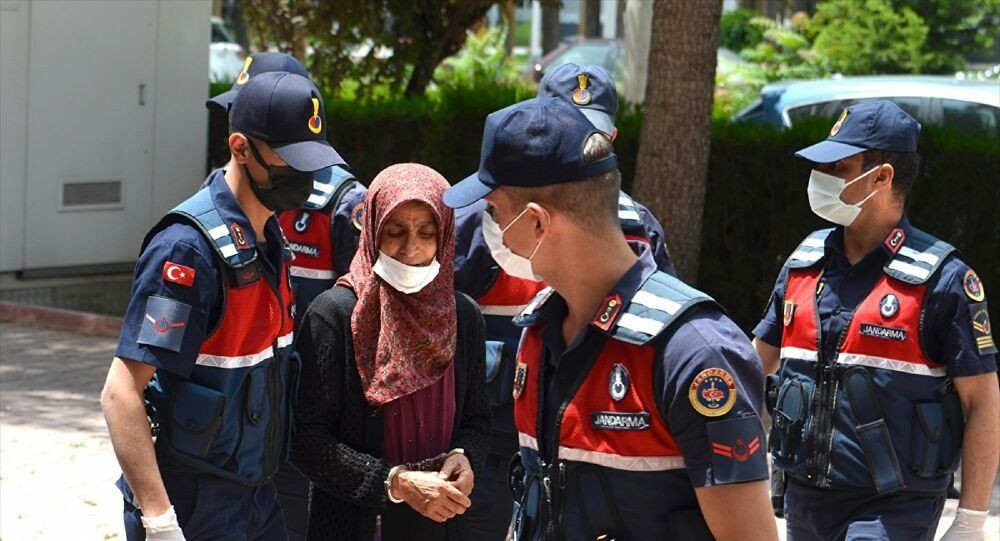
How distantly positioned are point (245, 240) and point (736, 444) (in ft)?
5.09

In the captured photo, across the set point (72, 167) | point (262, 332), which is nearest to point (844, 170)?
point (262, 332)

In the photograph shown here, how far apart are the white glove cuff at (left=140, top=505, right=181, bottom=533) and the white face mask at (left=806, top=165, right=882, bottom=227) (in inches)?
85.4

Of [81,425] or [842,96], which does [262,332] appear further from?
[842,96]

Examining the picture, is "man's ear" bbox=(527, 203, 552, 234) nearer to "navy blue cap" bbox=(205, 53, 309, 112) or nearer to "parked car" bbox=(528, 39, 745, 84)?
"navy blue cap" bbox=(205, 53, 309, 112)

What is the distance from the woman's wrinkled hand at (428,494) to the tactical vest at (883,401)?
1.12m

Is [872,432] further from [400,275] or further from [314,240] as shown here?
[314,240]

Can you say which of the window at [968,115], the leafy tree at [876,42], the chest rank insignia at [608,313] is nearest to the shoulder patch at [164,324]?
the chest rank insignia at [608,313]

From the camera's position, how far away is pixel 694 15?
894cm

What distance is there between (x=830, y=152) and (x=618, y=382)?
→ 78.3 inches

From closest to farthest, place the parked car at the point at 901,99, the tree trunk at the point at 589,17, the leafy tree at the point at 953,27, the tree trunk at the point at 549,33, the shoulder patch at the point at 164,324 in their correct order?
the shoulder patch at the point at 164,324 < the parked car at the point at 901,99 < the leafy tree at the point at 953,27 < the tree trunk at the point at 549,33 < the tree trunk at the point at 589,17

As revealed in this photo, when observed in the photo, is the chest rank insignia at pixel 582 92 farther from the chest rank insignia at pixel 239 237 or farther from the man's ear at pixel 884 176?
the chest rank insignia at pixel 239 237

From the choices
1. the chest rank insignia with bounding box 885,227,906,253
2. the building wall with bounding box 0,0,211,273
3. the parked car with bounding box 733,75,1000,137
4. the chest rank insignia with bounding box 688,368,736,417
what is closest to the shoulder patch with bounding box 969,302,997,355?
the chest rank insignia with bounding box 885,227,906,253

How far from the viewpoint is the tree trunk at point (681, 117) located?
899 cm

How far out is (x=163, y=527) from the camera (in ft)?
11.4
